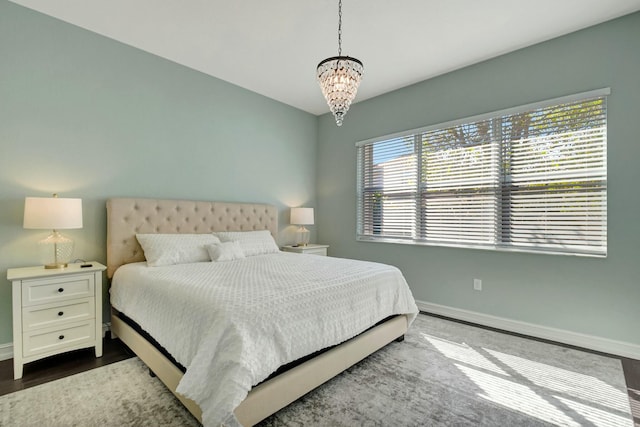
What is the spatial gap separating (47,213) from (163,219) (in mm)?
1002

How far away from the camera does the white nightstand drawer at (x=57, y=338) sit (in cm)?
213

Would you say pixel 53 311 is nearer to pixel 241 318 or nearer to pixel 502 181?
pixel 241 318

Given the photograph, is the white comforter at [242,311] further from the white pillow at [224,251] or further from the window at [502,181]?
the window at [502,181]

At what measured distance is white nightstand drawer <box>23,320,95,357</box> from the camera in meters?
2.13

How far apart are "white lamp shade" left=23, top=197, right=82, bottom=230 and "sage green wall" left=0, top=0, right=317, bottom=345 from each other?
0.38 meters

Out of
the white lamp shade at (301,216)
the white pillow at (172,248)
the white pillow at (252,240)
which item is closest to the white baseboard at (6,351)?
the white pillow at (172,248)

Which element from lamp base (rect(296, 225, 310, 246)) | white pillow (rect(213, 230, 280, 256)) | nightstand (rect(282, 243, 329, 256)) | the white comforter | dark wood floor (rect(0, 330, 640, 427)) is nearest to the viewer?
the white comforter

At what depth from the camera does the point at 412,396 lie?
1.92 m

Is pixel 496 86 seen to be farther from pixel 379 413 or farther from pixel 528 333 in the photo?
pixel 379 413

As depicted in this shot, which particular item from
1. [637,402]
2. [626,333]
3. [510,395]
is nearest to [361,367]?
[510,395]

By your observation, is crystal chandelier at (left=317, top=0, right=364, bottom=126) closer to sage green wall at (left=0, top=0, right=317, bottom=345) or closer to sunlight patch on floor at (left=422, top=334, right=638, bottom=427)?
sage green wall at (left=0, top=0, right=317, bottom=345)

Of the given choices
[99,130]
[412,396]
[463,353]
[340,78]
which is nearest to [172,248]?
[99,130]

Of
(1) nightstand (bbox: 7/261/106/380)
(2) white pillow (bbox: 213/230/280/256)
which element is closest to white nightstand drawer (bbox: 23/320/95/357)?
(1) nightstand (bbox: 7/261/106/380)

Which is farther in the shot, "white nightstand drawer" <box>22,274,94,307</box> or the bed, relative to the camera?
"white nightstand drawer" <box>22,274,94,307</box>
